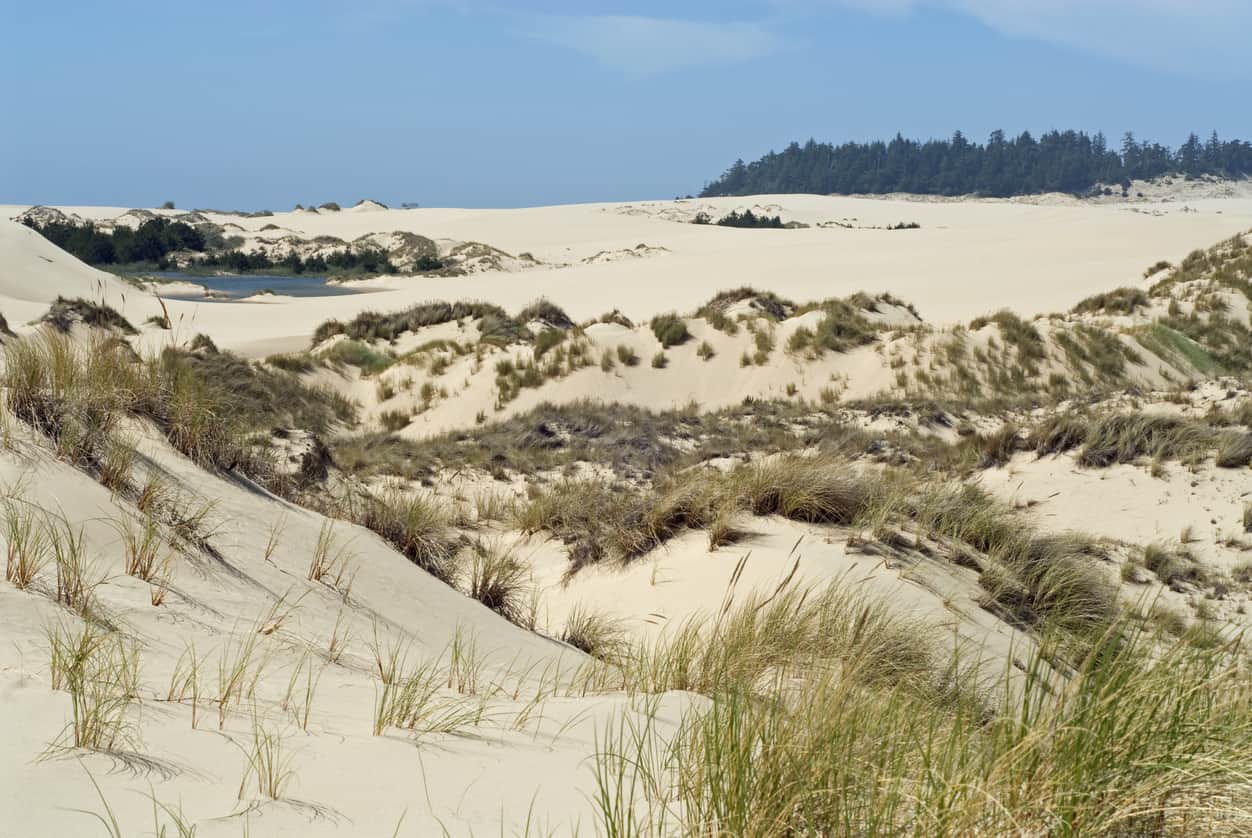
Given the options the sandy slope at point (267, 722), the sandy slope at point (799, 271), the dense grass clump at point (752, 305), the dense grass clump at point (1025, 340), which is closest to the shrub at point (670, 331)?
the dense grass clump at point (752, 305)

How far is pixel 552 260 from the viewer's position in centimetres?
5044

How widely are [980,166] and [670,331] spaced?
13944 cm

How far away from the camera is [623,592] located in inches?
248

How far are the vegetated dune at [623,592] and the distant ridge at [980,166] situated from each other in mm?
123629

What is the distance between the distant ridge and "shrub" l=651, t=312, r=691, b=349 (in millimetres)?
119569

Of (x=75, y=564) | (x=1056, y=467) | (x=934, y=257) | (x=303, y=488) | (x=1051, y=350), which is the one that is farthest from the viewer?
(x=934, y=257)

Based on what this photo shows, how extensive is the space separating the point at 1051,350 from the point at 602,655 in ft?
49.1

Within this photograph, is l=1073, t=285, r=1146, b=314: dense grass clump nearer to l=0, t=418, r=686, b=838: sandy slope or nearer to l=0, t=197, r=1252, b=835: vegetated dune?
l=0, t=197, r=1252, b=835: vegetated dune

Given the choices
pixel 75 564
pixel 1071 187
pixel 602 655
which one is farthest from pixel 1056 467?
pixel 1071 187

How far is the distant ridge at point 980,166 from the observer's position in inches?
5054

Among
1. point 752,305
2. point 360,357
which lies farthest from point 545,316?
point 752,305

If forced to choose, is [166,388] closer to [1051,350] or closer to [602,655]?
[602,655]

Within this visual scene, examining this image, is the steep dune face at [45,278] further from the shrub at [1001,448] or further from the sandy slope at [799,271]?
the shrub at [1001,448]

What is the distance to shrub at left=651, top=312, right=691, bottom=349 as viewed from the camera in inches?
699
